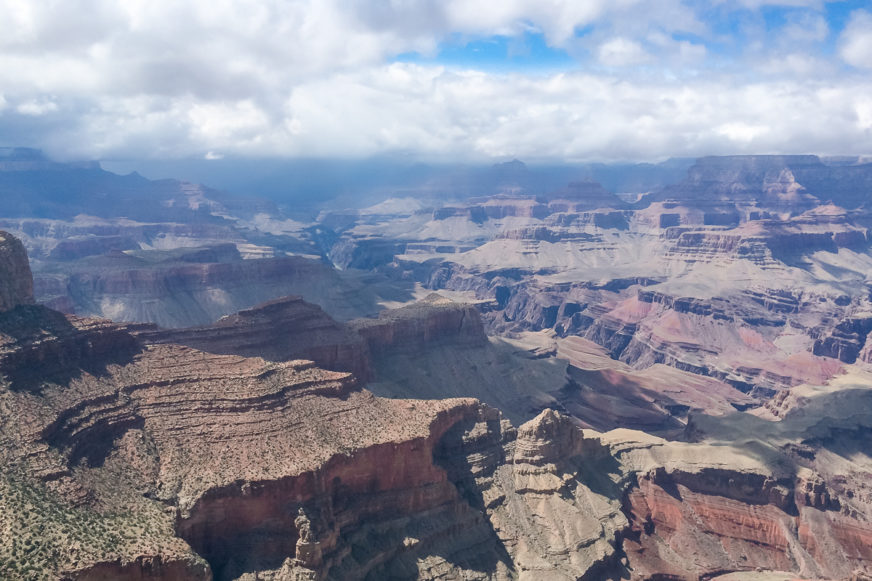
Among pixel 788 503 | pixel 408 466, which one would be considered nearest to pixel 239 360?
pixel 408 466

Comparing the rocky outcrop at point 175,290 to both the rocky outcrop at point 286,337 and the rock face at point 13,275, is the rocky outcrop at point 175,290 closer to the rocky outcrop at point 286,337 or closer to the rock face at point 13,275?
the rocky outcrop at point 286,337

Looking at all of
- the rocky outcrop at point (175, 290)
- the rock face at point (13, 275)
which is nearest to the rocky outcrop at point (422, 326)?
the rock face at point (13, 275)

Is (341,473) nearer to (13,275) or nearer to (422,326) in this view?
(13,275)

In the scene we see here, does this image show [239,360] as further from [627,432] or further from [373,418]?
[627,432]

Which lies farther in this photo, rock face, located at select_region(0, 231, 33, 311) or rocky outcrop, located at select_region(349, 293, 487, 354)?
rocky outcrop, located at select_region(349, 293, 487, 354)

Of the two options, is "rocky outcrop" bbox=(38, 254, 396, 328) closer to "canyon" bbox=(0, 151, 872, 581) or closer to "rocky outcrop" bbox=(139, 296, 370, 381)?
"rocky outcrop" bbox=(139, 296, 370, 381)

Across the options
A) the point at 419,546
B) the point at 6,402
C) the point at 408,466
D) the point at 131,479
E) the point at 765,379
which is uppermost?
the point at 6,402

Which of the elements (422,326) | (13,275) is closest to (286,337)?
(422,326)

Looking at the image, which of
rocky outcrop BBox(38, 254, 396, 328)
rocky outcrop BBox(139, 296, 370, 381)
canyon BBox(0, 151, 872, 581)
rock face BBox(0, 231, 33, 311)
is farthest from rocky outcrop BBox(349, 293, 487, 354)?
rocky outcrop BBox(38, 254, 396, 328)
